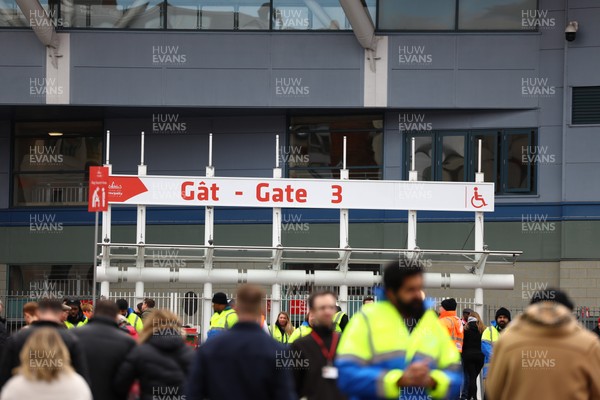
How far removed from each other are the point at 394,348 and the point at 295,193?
16742 millimetres

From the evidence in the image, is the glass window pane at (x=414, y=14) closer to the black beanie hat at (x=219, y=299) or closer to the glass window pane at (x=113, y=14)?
the glass window pane at (x=113, y=14)

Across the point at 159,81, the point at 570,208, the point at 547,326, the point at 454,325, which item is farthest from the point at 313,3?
the point at 547,326

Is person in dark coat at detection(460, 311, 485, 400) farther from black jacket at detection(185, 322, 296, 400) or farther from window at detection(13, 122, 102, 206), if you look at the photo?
window at detection(13, 122, 102, 206)

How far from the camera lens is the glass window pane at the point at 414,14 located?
31.6 m

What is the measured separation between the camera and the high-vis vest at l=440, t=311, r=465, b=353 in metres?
19.1

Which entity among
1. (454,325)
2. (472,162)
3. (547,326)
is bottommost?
(454,325)

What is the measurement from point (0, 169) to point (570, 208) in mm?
16176

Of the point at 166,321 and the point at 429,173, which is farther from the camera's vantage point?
the point at 429,173

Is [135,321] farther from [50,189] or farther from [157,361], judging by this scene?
[50,189]

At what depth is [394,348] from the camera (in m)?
→ 7.50

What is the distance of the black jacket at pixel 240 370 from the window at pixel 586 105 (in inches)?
936

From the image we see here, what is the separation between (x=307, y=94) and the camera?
1230 inches

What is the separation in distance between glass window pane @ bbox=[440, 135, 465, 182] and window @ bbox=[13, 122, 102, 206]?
9846mm

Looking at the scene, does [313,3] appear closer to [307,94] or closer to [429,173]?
[307,94]
